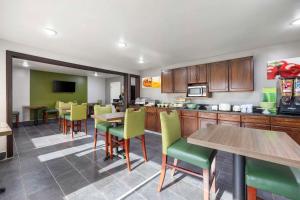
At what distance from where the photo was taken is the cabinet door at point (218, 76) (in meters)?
3.35

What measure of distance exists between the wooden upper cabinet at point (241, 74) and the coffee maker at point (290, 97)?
0.52m

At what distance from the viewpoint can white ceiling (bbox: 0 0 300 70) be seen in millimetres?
1665

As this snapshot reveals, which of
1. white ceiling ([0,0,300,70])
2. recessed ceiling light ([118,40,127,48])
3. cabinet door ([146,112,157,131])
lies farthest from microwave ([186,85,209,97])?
recessed ceiling light ([118,40,127,48])

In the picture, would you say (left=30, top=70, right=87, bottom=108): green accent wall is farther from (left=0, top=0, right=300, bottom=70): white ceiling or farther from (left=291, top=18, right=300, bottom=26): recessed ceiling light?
(left=291, top=18, right=300, bottom=26): recessed ceiling light

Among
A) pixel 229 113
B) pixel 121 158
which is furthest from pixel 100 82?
pixel 229 113

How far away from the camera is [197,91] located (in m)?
3.82

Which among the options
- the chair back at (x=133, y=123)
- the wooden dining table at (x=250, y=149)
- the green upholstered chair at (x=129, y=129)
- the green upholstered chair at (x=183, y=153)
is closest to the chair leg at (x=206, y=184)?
the green upholstered chair at (x=183, y=153)

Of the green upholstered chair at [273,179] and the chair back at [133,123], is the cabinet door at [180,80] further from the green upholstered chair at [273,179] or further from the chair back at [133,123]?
the green upholstered chair at [273,179]

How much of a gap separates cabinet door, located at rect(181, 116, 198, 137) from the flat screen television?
19.4 feet

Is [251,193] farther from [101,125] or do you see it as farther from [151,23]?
[101,125]

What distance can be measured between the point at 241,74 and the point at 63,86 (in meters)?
7.22

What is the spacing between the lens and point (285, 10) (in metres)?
1.76

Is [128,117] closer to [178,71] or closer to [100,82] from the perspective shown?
[178,71]

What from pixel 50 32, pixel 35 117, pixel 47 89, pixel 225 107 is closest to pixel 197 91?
pixel 225 107
